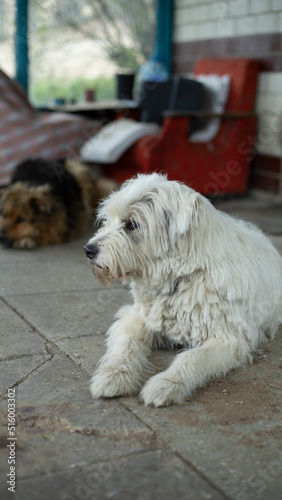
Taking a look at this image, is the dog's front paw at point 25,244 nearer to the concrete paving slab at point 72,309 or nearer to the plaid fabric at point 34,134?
the concrete paving slab at point 72,309

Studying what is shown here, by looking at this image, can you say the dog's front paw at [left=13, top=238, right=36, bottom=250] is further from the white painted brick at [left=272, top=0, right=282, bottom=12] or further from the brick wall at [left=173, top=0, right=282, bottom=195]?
the white painted brick at [left=272, top=0, right=282, bottom=12]

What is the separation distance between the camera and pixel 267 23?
23.9 feet

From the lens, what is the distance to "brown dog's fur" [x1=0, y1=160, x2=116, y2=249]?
5590mm

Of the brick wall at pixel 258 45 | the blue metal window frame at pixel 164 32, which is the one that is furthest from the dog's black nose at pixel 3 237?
the blue metal window frame at pixel 164 32

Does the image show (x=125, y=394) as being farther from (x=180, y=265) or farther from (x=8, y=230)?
(x=8, y=230)

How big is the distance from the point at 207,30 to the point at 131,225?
6218mm

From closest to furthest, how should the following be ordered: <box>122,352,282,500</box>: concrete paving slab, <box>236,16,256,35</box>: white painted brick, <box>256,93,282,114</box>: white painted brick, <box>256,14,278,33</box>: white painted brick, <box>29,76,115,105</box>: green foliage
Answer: <box>122,352,282,500</box>: concrete paving slab < <box>256,14,278,33</box>: white painted brick < <box>256,93,282,114</box>: white painted brick < <box>236,16,256,35</box>: white painted brick < <box>29,76,115,105</box>: green foliage

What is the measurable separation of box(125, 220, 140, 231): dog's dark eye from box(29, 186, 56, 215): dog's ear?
2909 mm

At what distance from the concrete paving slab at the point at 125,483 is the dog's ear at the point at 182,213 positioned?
1053 millimetres

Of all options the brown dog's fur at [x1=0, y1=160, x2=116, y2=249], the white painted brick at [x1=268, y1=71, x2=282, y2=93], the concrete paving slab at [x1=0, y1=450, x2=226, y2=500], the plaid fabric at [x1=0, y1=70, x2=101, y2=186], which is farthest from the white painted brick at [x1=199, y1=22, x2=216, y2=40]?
the concrete paving slab at [x1=0, y1=450, x2=226, y2=500]

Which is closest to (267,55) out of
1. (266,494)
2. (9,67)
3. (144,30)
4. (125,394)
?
(144,30)

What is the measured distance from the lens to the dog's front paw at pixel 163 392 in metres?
2.61

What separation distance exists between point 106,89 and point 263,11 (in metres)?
2.90

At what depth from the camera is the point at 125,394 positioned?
2.72 metres
